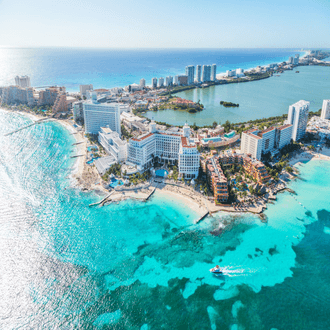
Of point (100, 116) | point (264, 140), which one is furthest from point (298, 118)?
point (100, 116)

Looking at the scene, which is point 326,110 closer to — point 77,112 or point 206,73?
point 77,112

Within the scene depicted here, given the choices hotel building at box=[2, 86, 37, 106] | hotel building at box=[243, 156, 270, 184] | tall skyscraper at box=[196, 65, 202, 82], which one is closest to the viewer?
hotel building at box=[243, 156, 270, 184]

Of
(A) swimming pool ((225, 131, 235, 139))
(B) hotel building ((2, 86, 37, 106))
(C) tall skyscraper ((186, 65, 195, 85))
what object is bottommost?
(A) swimming pool ((225, 131, 235, 139))

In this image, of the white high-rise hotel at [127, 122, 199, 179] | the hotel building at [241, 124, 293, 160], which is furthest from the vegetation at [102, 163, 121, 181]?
the hotel building at [241, 124, 293, 160]

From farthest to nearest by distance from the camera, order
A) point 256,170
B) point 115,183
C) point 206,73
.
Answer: point 206,73 → point 256,170 → point 115,183

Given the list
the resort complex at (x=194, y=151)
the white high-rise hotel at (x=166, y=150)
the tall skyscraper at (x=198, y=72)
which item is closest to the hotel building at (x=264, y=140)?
the resort complex at (x=194, y=151)

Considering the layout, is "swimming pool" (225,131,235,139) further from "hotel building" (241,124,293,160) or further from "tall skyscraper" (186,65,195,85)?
"tall skyscraper" (186,65,195,85)

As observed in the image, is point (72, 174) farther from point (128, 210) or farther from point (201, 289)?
point (201, 289)

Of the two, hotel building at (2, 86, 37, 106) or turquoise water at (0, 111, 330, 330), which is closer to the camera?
turquoise water at (0, 111, 330, 330)
